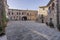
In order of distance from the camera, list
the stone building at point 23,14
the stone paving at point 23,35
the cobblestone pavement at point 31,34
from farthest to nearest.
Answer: the stone building at point 23,14
the cobblestone pavement at point 31,34
the stone paving at point 23,35

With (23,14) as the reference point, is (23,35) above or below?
below

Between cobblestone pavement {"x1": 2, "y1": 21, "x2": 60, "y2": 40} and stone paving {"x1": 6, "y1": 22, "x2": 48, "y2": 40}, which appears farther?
cobblestone pavement {"x1": 2, "y1": 21, "x2": 60, "y2": 40}

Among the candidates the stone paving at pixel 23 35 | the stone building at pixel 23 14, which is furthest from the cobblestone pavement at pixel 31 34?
the stone building at pixel 23 14

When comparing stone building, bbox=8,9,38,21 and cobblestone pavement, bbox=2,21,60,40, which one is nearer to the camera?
cobblestone pavement, bbox=2,21,60,40

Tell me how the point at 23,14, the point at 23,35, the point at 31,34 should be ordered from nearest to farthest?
the point at 23,35 < the point at 31,34 < the point at 23,14

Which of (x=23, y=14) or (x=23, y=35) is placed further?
(x=23, y=14)

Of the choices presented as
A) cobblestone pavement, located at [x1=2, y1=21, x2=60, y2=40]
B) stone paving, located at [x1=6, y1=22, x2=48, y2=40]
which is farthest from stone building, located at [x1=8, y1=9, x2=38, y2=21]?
stone paving, located at [x1=6, y1=22, x2=48, y2=40]

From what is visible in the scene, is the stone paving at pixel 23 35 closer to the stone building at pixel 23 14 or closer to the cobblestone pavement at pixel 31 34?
the cobblestone pavement at pixel 31 34

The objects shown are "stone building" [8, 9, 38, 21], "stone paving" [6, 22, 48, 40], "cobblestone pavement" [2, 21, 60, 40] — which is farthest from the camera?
"stone building" [8, 9, 38, 21]

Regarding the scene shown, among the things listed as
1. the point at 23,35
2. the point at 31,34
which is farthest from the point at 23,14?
the point at 23,35

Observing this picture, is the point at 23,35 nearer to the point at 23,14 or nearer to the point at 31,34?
the point at 31,34

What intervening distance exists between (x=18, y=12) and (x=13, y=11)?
232 centimetres

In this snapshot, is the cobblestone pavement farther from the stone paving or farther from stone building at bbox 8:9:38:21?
stone building at bbox 8:9:38:21

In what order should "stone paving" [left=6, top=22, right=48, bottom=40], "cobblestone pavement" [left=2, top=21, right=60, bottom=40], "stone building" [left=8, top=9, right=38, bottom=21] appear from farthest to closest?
"stone building" [left=8, top=9, right=38, bottom=21], "cobblestone pavement" [left=2, top=21, right=60, bottom=40], "stone paving" [left=6, top=22, right=48, bottom=40]
